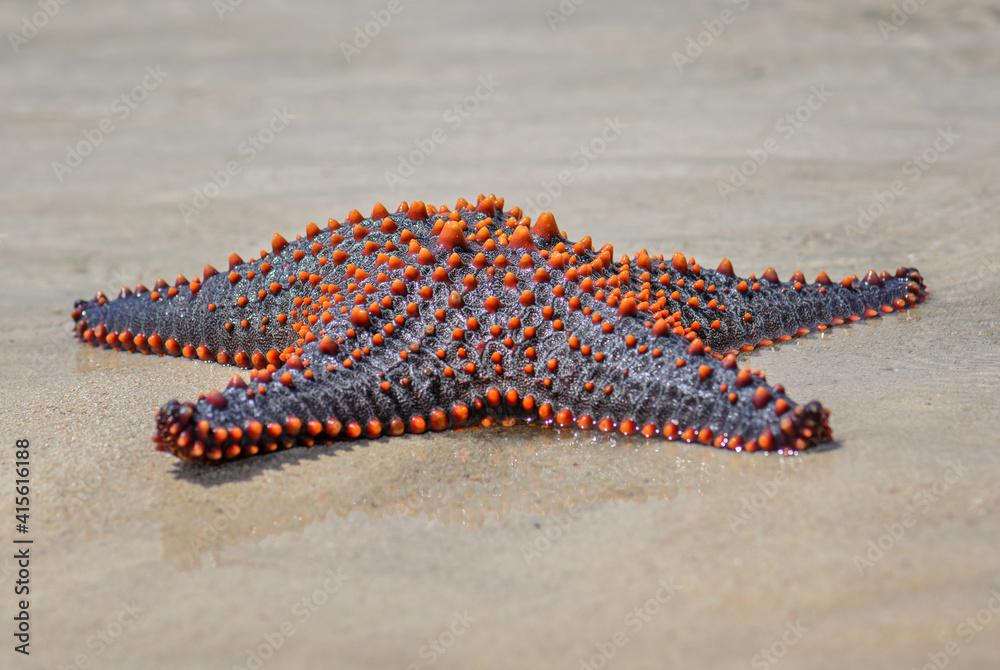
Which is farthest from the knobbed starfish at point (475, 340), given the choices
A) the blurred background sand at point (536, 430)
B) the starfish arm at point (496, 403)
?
the blurred background sand at point (536, 430)

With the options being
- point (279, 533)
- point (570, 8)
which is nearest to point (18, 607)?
point (279, 533)

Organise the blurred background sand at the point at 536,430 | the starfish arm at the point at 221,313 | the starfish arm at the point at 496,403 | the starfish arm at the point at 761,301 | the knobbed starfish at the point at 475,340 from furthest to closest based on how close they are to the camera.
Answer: the starfish arm at the point at 221,313
the starfish arm at the point at 761,301
the knobbed starfish at the point at 475,340
the starfish arm at the point at 496,403
the blurred background sand at the point at 536,430

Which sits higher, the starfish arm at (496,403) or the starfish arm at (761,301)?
the starfish arm at (761,301)

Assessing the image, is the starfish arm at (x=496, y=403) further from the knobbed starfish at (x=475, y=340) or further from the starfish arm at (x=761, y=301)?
the starfish arm at (x=761, y=301)

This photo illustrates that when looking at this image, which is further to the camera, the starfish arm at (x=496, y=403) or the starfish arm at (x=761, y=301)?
the starfish arm at (x=761, y=301)

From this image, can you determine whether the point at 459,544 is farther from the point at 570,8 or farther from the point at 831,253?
the point at 570,8

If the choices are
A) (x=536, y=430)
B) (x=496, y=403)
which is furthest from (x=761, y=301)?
(x=496, y=403)

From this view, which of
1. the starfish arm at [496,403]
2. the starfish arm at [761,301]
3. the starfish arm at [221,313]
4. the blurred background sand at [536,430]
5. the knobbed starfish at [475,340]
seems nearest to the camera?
the blurred background sand at [536,430]
